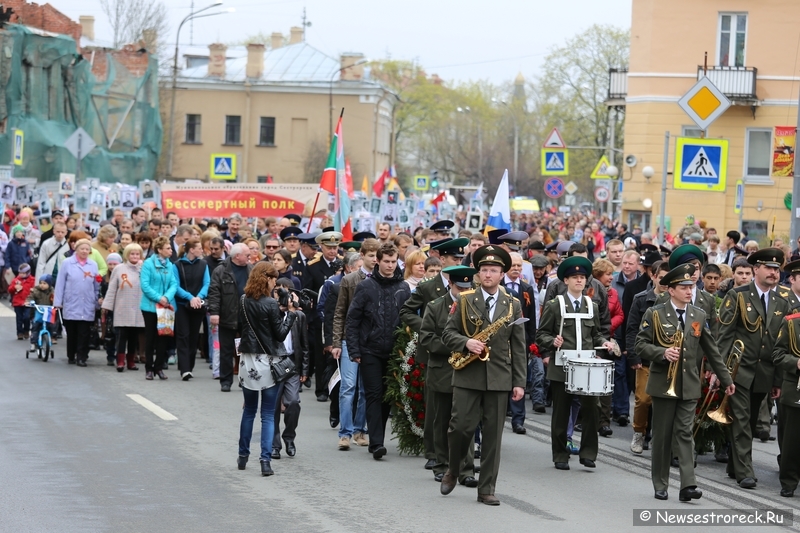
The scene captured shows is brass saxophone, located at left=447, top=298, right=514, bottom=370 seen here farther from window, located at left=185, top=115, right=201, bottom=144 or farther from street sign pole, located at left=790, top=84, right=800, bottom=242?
window, located at left=185, top=115, right=201, bottom=144

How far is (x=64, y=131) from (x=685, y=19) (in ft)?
74.9

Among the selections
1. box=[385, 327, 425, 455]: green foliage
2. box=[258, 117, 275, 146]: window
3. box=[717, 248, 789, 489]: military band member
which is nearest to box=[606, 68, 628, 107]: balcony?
box=[258, 117, 275, 146]: window

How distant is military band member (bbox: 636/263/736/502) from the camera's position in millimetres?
9703

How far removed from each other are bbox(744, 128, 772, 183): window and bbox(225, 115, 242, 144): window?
43.8m

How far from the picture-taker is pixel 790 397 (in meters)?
10.4

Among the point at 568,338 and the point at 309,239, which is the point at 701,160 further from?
the point at 568,338

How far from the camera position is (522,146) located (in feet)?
306

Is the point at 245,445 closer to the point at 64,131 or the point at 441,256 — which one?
the point at 441,256

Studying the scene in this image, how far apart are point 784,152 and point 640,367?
1071 centimetres

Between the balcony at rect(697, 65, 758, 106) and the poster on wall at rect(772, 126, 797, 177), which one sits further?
the balcony at rect(697, 65, 758, 106)

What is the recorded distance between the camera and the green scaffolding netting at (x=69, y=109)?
43.1m

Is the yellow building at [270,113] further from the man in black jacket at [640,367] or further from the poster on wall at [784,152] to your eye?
the man in black jacket at [640,367]

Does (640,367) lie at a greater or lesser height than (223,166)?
lesser

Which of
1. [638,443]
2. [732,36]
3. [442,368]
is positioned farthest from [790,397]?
[732,36]
